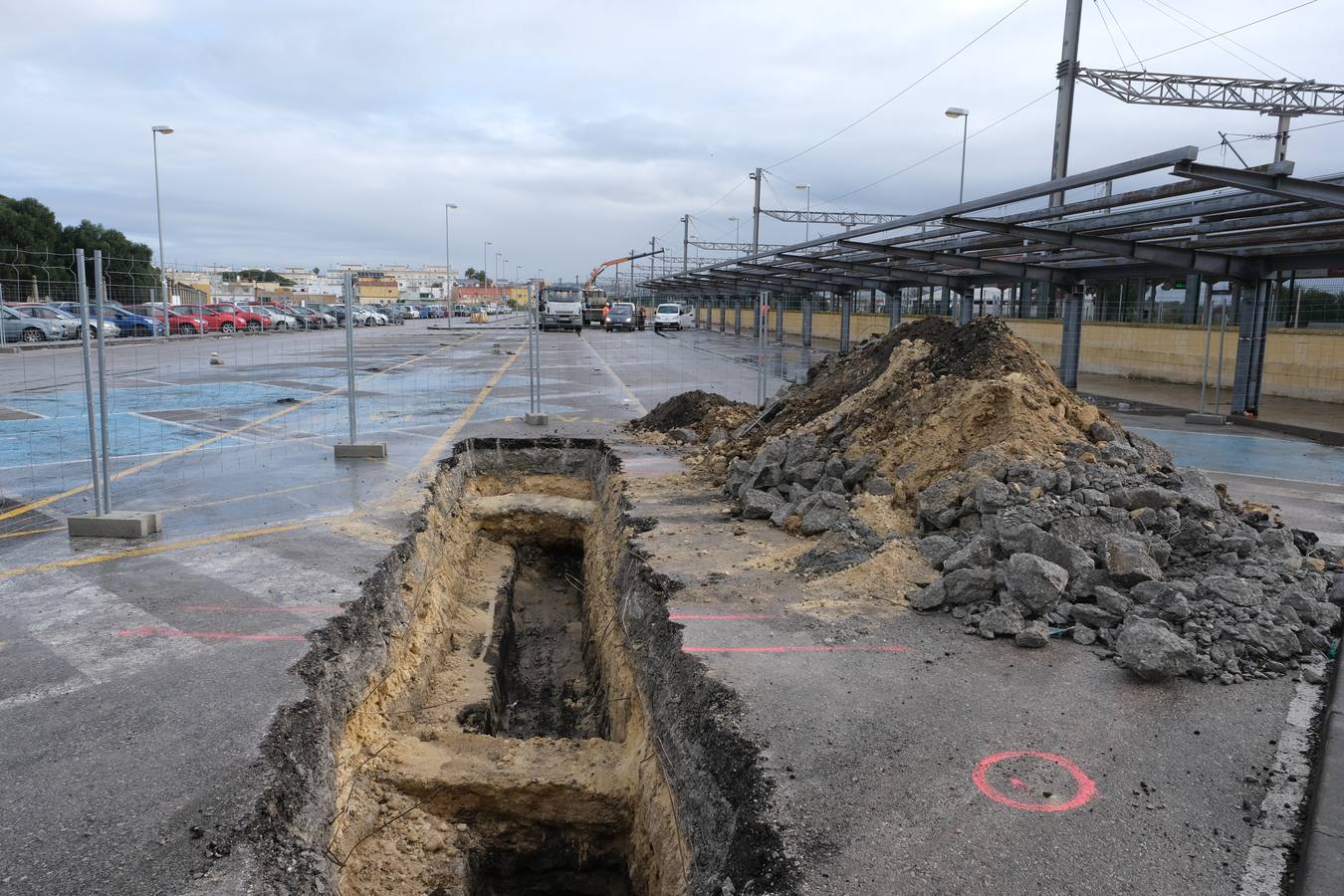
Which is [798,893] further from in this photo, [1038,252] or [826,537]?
[1038,252]

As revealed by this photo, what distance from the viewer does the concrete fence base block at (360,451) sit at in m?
11.6

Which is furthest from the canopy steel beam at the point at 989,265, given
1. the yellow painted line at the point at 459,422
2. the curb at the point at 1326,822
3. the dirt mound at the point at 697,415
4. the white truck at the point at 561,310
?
the white truck at the point at 561,310

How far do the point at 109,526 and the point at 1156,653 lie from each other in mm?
8368

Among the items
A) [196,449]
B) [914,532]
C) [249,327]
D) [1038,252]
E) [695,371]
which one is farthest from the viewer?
[249,327]

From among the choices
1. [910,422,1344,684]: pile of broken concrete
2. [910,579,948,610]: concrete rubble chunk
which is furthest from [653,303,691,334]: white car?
[910,579,948,610]: concrete rubble chunk

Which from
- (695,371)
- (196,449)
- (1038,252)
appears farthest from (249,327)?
(1038,252)

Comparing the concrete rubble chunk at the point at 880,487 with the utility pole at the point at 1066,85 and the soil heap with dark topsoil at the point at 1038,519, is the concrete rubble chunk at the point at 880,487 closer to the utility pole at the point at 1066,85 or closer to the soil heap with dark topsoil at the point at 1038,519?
the soil heap with dark topsoil at the point at 1038,519

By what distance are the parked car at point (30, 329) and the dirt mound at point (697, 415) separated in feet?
61.8

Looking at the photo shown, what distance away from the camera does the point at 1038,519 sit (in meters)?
6.51

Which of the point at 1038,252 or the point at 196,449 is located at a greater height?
the point at 1038,252

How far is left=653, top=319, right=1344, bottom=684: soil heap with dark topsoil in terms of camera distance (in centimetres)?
545

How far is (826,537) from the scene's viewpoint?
7.42m

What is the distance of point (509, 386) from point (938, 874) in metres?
18.8

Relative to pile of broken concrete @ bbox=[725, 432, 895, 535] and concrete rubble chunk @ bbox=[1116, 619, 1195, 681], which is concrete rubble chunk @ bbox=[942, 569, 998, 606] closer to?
concrete rubble chunk @ bbox=[1116, 619, 1195, 681]
